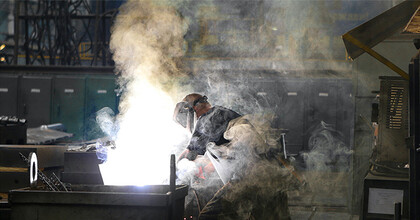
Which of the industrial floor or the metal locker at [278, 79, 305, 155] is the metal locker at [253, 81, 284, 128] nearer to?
the metal locker at [278, 79, 305, 155]

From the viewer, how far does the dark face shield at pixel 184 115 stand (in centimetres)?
482

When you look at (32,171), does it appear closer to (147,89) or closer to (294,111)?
(147,89)

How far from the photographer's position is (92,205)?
10.8 ft

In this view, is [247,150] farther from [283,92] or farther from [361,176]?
[283,92]

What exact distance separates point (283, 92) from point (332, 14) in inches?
96.5

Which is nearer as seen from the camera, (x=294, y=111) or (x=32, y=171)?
(x=32, y=171)

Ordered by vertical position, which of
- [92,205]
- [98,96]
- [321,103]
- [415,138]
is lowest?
[92,205]

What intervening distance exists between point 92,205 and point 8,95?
972cm

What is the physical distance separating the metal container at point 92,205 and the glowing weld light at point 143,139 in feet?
2.17

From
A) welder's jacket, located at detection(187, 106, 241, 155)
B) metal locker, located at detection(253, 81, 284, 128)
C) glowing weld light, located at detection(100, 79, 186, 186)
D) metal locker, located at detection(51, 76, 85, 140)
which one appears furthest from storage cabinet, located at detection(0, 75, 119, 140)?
welder's jacket, located at detection(187, 106, 241, 155)

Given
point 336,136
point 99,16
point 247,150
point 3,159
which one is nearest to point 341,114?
point 336,136

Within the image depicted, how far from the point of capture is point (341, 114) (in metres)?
11.4

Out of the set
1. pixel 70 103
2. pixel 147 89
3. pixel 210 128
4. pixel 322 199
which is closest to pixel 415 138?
pixel 210 128

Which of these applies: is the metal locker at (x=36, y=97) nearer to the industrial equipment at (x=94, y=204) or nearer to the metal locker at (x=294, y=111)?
the metal locker at (x=294, y=111)
